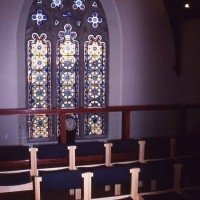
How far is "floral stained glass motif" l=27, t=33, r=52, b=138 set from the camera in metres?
7.47

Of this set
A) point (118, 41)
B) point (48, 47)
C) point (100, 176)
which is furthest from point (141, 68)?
point (100, 176)

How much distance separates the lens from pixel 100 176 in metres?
3.82

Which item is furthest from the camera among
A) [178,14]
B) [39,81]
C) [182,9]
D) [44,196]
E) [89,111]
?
[39,81]

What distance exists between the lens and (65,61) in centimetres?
768

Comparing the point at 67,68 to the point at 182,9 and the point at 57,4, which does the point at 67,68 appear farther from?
the point at 182,9

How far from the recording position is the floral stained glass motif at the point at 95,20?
25.3 feet

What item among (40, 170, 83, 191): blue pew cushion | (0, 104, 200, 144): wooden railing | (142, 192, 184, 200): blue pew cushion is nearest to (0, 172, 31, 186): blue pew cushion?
(40, 170, 83, 191): blue pew cushion

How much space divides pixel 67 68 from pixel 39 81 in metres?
0.71

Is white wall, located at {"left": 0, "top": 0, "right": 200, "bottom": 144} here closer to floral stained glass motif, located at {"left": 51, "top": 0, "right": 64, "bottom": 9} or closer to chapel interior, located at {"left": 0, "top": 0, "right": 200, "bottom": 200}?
chapel interior, located at {"left": 0, "top": 0, "right": 200, "bottom": 200}

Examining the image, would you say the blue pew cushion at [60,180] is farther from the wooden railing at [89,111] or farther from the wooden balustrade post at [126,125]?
the wooden balustrade post at [126,125]

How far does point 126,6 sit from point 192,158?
397cm

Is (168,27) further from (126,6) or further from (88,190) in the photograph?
(88,190)

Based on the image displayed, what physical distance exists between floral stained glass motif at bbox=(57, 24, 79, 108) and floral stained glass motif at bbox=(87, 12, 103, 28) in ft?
1.53

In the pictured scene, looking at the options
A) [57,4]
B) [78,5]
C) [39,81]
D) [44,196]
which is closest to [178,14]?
[78,5]
